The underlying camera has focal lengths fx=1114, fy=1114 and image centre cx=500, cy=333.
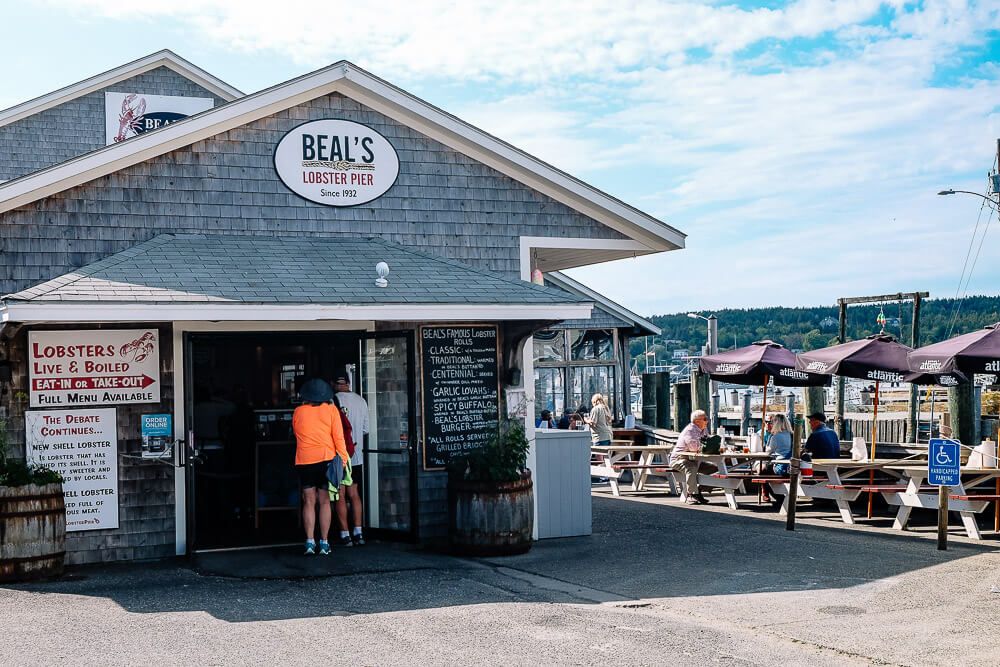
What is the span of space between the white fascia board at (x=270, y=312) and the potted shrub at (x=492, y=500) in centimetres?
118

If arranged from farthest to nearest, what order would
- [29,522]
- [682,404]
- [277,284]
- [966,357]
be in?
[682,404], [966,357], [277,284], [29,522]

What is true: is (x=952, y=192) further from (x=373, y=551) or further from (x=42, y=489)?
(x=42, y=489)

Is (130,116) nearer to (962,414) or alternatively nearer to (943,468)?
(962,414)

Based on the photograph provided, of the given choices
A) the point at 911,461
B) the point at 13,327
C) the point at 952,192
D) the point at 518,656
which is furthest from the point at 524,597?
the point at 952,192

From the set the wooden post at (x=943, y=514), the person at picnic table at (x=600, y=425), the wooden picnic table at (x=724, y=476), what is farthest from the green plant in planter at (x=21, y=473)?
the person at picnic table at (x=600, y=425)

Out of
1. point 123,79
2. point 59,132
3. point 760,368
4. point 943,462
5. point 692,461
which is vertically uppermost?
point 123,79

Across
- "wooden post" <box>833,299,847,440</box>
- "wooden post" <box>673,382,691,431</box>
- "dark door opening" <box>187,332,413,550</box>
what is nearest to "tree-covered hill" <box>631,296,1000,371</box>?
"wooden post" <box>833,299,847,440</box>

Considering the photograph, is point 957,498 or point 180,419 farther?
point 957,498

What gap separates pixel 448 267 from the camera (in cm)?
1148

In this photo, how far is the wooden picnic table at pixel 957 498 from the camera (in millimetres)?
11344

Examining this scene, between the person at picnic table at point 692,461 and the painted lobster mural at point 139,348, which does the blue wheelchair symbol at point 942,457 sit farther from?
the painted lobster mural at point 139,348

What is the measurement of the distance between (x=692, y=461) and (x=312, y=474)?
6.51m

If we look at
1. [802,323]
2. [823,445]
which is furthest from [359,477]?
[802,323]

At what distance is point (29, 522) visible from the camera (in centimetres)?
913
